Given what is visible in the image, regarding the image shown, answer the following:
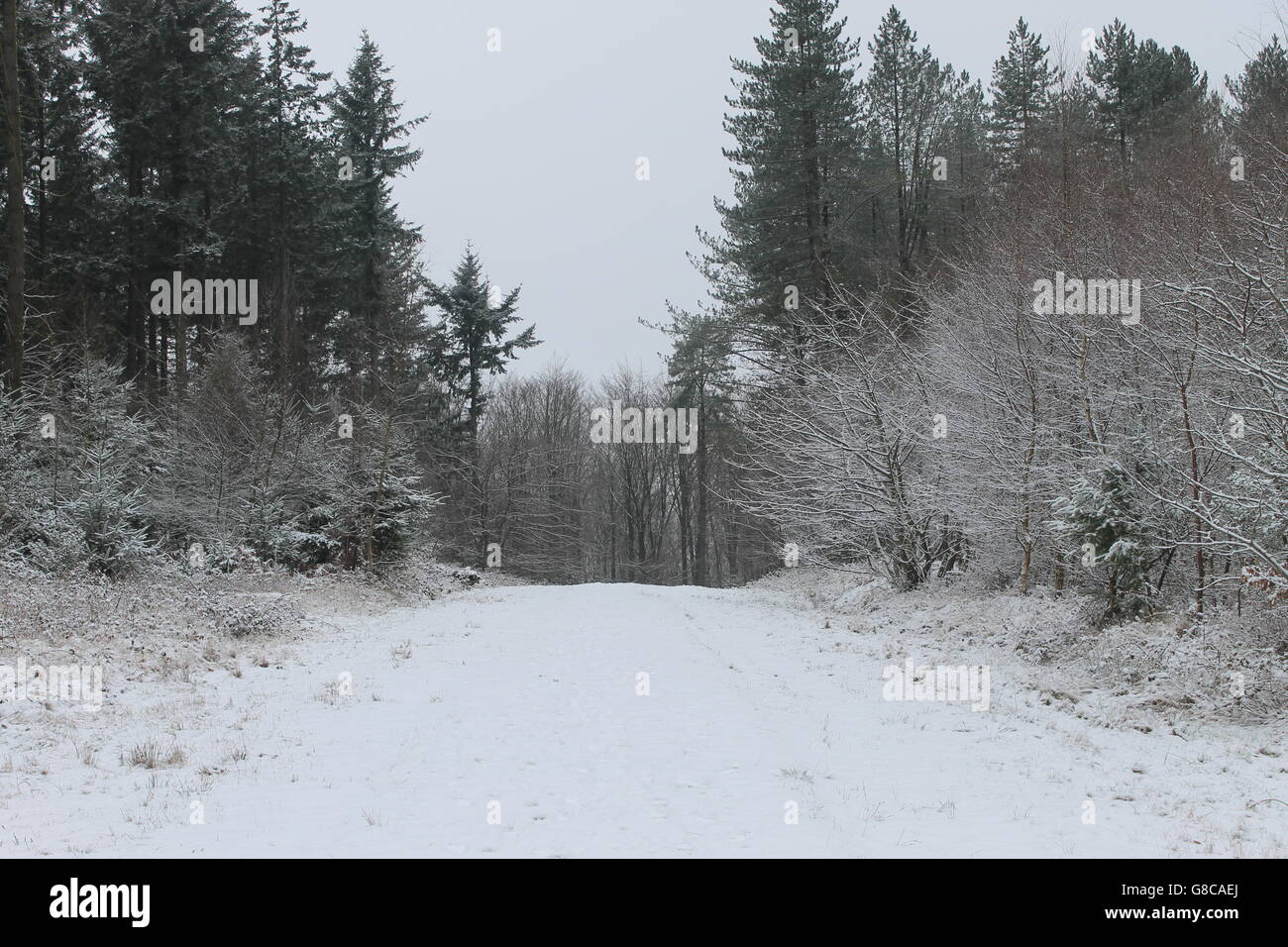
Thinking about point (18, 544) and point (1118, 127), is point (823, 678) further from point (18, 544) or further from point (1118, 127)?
point (1118, 127)

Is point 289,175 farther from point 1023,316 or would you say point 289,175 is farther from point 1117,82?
point 1117,82

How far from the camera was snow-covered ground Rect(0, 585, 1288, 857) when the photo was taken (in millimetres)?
5410

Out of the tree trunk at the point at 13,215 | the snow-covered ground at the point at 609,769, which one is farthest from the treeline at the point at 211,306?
the snow-covered ground at the point at 609,769

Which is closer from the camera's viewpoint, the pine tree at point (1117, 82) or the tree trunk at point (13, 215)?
the tree trunk at point (13, 215)

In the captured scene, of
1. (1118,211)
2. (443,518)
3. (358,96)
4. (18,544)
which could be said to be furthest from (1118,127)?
(18,544)

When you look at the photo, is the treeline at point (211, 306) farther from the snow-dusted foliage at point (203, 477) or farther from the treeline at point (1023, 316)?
the treeline at point (1023, 316)

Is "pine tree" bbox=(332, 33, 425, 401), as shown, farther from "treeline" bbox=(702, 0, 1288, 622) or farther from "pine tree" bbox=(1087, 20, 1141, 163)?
"pine tree" bbox=(1087, 20, 1141, 163)

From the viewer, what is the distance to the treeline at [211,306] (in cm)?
1788

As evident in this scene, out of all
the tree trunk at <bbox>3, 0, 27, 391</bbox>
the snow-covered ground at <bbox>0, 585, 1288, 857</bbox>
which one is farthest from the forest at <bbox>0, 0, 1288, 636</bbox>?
the snow-covered ground at <bbox>0, 585, 1288, 857</bbox>

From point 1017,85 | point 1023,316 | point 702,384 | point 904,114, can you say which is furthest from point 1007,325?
point 702,384

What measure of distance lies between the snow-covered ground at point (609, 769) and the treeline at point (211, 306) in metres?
8.62

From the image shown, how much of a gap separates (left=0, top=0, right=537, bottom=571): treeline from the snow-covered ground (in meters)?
8.62
